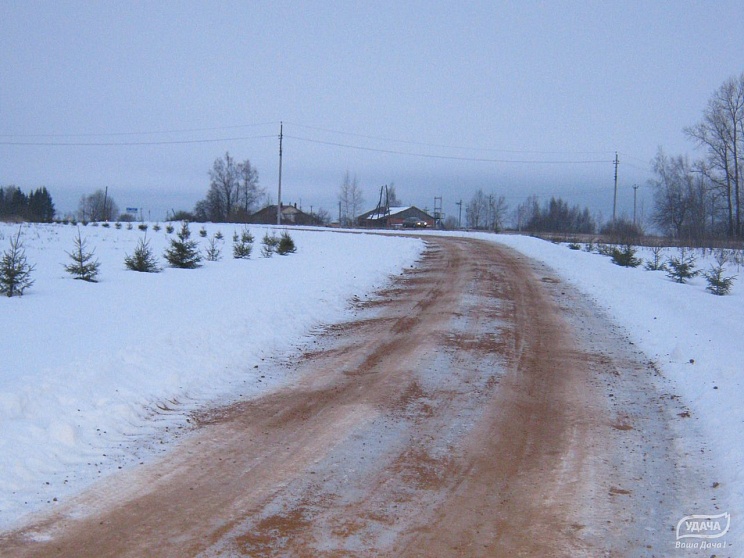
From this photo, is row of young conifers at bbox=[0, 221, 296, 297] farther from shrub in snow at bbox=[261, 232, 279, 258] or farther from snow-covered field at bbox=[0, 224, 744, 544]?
snow-covered field at bbox=[0, 224, 744, 544]

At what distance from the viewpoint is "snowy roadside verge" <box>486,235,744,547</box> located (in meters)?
5.30

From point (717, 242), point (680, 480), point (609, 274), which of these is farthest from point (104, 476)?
point (717, 242)

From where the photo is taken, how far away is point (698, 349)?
9.15 meters

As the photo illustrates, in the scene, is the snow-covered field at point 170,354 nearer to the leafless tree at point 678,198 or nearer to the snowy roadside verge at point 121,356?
the snowy roadside verge at point 121,356

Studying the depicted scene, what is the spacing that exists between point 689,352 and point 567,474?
5005mm

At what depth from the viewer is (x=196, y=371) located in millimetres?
7910

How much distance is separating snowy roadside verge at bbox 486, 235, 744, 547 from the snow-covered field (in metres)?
0.03

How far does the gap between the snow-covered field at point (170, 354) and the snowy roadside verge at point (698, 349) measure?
0.09 ft

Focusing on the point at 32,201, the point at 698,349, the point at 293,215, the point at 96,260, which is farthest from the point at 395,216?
the point at 698,349

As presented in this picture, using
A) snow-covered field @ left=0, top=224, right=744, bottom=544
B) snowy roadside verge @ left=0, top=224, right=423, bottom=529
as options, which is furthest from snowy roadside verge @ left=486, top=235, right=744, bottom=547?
snowy roadside verge @ left=0, top=224, right=423, bottom=529

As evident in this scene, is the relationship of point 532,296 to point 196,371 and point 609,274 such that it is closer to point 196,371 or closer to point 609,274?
point 609,274

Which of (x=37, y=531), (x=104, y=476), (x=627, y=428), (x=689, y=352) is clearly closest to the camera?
(x=37, y=531)

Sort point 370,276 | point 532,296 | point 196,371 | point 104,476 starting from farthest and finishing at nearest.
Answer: point 370,276 < point 532,296 < point 196,371 < point 104,476

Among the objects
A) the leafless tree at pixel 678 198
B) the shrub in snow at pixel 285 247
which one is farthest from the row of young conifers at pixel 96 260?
the leafless tree at pixel 678 198
